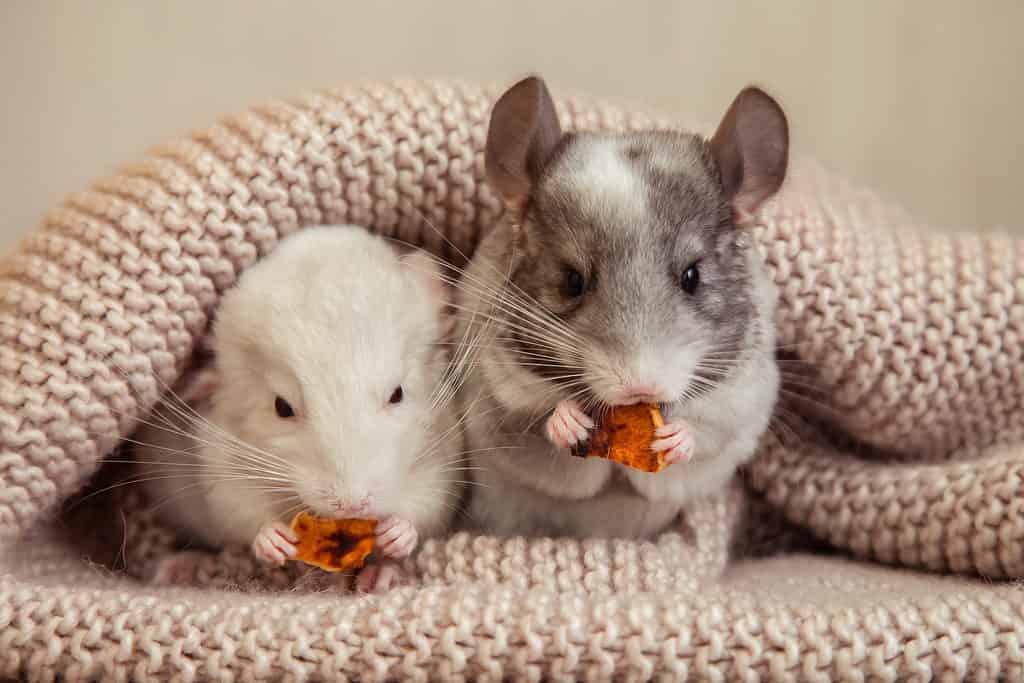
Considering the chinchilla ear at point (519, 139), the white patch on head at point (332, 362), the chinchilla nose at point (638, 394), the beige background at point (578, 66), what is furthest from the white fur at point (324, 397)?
the beige background at point (578, 66)

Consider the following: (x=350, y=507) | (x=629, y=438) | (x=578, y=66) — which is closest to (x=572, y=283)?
(x=629, y=438)

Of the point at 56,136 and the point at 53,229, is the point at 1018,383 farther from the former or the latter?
the point at 56,136

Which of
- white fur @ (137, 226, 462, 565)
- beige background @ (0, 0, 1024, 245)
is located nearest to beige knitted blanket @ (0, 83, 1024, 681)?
white fur @ (137, 226, 462, 565)

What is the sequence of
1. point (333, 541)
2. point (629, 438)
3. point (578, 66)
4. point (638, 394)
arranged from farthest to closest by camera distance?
point (578, 66)
point (333, 541)
point (629, 438)
point (638, 394)

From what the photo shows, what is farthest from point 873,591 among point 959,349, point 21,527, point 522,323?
point 21,527

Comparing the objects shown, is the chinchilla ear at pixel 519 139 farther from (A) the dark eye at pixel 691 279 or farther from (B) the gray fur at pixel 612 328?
(A) the dark eye at pixel 691 279

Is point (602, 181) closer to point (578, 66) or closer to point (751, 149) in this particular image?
point (751, 149)
